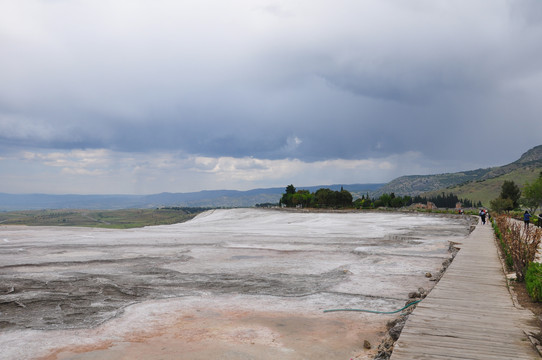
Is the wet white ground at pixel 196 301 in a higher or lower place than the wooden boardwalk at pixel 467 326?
lower

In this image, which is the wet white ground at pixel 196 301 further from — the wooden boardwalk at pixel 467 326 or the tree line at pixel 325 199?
the tree line at pixel 325 199

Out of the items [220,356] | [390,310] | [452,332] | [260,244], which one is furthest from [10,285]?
[260,244]

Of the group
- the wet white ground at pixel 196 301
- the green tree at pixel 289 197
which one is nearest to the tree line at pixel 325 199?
the green tree at pixel 289 197

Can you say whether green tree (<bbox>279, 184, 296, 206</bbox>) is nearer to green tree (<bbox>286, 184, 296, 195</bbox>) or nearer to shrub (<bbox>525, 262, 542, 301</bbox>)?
green tree (<bbox>286, 184, 296, 195</bbox>)

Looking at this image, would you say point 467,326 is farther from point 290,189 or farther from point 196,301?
point 290,189

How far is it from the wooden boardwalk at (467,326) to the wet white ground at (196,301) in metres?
1.41

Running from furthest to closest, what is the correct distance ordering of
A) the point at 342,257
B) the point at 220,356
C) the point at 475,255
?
the point at 342,257 → the point at 475,255 → the point at 220,356

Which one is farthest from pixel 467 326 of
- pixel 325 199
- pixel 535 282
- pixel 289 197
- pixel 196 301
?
pixel 289 197

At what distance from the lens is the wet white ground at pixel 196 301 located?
326 inches

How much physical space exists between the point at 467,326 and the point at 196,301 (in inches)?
300

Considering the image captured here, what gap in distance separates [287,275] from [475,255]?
9284mm

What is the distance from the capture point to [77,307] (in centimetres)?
1123

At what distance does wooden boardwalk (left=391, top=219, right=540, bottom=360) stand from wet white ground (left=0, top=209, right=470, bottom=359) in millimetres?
1414

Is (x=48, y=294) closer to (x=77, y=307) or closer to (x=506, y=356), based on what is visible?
(x=77, y=307)
